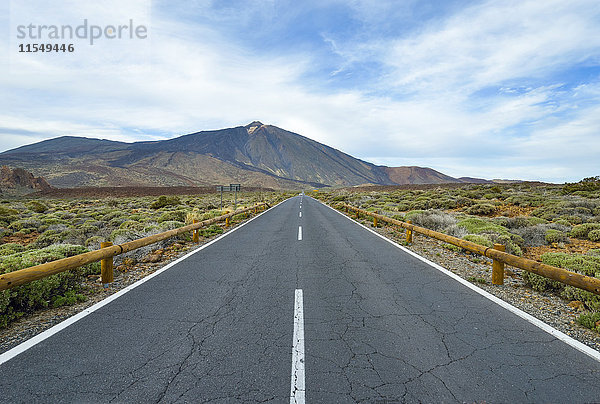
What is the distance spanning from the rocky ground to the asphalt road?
45 cm

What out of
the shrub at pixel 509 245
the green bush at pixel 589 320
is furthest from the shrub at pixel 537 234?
the green bush at pixel 589 320

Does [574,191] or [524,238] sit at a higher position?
[574,191]

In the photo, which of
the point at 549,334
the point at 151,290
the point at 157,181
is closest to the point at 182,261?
the point at 151,290

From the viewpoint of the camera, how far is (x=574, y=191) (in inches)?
1071

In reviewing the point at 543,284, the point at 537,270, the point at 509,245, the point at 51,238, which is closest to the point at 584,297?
the point at 543,284

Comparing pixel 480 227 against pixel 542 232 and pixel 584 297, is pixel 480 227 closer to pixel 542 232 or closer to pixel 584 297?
pixel 542 232

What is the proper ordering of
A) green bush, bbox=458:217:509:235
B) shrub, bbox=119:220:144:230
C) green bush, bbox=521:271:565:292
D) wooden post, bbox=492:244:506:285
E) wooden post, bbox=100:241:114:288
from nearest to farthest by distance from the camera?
1. green bush, bbox=521:271:565:292
2. wooden post, bbox=100:241:114:288
3. wooden post, bbox=492:244:506:285
4. green bush, bbox=458:217:509:235
5. shrub, bbox=119:220:144:230

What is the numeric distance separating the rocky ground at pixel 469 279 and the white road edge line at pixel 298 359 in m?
3.26

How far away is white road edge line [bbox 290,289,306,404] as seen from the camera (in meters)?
2.60

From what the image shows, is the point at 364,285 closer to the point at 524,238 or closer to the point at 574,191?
the point at 524,238

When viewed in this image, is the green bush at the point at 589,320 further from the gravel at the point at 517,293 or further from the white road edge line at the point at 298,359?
the white road edge line at the point at 298,359

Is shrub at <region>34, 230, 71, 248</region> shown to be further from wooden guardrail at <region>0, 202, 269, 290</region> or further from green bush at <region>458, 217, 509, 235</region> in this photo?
green bush at <region>458, 217, 509, 235</region>

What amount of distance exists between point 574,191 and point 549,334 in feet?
105

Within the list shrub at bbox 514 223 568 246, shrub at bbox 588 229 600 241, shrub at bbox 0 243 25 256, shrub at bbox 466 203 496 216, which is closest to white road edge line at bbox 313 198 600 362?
shrub at bbox 514 223 568 246
